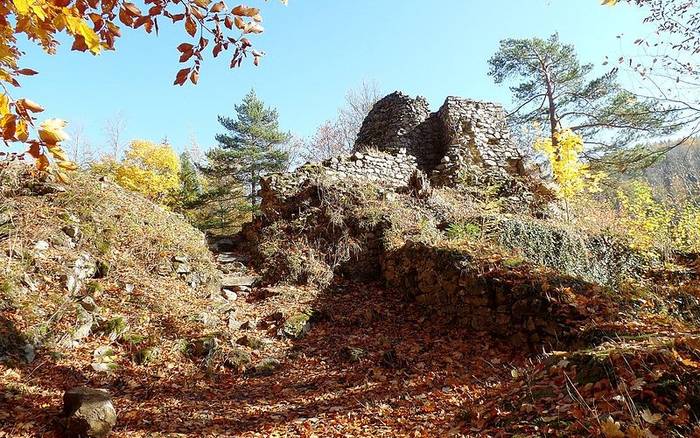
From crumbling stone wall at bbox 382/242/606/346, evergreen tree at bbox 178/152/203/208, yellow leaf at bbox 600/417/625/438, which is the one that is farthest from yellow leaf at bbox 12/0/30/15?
evergreen tree at bbox 178/152/203/208

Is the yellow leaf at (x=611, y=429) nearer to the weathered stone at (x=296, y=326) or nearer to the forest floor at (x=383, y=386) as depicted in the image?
the forest floor at (x=383, y=386)

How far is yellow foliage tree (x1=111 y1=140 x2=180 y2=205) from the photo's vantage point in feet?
51.1

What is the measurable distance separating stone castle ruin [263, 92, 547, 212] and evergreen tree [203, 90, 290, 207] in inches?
247

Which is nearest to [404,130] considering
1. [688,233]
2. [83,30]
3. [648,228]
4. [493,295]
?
[648,228]

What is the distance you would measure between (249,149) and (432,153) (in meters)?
9.44

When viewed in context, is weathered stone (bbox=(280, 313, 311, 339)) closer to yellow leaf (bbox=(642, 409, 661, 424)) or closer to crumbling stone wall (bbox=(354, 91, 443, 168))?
yellow leaf (bbox=(642, 409, 661, 424))

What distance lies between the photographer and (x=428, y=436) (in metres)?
3.15

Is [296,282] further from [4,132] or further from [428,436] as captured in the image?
[4,132]

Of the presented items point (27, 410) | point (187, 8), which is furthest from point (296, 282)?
point (187, 8)

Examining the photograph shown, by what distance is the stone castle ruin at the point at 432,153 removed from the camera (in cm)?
1005

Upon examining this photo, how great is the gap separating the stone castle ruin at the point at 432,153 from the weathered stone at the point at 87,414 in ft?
20.8

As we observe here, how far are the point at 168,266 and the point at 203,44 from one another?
18.7 feet

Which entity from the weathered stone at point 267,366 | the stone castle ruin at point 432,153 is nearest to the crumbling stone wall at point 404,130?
the stone castle ruin at point 432,153

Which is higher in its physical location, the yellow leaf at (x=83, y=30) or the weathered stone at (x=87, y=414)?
the yellow leaf at (x=83, y=30)
